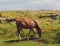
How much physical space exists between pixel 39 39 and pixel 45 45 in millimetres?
4148

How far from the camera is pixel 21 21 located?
3011cm

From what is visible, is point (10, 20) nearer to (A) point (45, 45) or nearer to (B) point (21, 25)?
(B) point (21, 25)

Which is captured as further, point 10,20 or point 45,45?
point 10,20

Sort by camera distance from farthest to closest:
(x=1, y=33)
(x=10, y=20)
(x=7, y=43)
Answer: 1. (x=10, y=20)
2. (x=1, y=33)
3. (x=7, y=43)

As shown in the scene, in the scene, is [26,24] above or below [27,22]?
below

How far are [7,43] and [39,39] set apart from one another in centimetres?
437

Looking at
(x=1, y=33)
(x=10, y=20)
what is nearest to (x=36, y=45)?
(x=1, y=33)

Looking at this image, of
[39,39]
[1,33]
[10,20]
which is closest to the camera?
[39,39]

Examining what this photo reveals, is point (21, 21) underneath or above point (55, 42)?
above

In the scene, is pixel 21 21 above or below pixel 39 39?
above

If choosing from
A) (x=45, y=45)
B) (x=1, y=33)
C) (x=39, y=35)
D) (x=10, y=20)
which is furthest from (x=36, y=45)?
(x=10, y=20)

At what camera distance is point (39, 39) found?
2895cm

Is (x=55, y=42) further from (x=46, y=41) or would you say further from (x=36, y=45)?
(x=36, y=45)

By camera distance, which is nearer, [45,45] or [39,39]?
[45,45]
